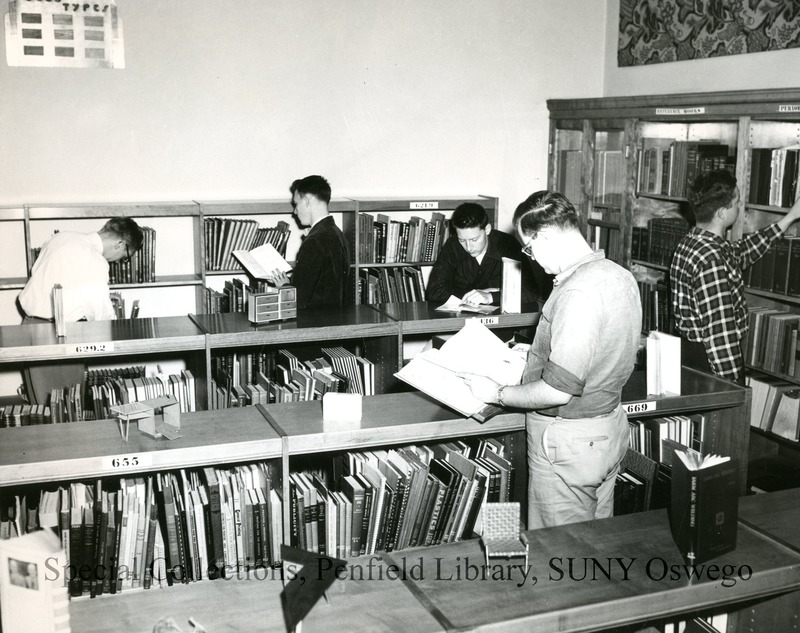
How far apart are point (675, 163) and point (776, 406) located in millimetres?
1775

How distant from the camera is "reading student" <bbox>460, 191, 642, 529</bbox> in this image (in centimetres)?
243

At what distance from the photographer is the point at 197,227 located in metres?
5.90

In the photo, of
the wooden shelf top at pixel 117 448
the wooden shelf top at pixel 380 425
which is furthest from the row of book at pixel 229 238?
the wooden shelf top at pixel 117 448

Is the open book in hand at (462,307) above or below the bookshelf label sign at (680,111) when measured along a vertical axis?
below

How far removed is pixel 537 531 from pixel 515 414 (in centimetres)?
77

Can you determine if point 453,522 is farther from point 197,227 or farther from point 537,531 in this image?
point 197,227

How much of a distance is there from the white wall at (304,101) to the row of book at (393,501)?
3.55m

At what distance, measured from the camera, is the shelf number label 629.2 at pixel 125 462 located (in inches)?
101

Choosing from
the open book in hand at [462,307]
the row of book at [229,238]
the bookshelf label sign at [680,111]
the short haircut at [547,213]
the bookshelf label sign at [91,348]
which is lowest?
the bookshelf label sign at [91,348]

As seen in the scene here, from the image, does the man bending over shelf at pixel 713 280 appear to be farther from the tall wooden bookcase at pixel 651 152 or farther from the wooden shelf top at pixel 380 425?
the wooden shelf top at pixel 380 425

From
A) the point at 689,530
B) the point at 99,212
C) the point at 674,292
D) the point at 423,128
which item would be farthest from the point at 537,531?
the point at 423,128

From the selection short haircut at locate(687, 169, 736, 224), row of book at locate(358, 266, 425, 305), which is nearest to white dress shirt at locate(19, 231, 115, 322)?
row of book at locate(358, 266, 425, 305)

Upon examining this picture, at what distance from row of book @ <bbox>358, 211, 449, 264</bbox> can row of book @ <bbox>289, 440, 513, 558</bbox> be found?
3.11 metres

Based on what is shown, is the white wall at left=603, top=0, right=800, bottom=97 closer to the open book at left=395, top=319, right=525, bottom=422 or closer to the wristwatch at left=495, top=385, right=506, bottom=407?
the open book at left=395, top=319, right=525, bottom=422
